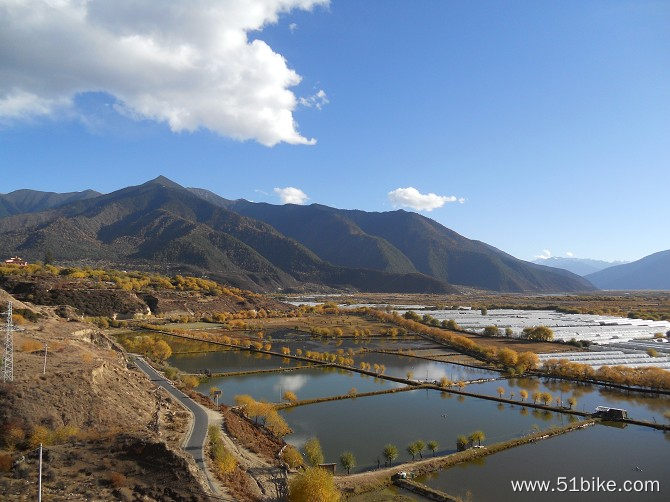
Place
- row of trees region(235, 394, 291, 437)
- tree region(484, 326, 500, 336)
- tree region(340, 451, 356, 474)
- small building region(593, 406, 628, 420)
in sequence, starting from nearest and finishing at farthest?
tree region(340, 451, 356, 474)
row of trees region(235, 394, 291, 437)
small building region(593, 406, 628, 420)
tree region(484, 326, 500, 336)

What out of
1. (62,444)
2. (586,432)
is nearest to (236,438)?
(62,444)

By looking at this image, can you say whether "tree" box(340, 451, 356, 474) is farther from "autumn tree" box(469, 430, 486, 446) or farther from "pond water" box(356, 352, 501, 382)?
"pond water" box(356, 352, 501, 382)

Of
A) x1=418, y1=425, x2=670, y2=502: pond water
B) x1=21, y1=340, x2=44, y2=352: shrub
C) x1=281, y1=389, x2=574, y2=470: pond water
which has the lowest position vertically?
x1=281, y1=389, x2=574, y2=470: pond water

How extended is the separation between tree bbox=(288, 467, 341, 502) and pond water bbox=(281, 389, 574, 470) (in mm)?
8234

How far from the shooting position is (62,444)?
22641 millimetres

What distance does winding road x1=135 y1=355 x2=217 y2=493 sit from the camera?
2501 cm

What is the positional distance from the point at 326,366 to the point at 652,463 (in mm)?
38638

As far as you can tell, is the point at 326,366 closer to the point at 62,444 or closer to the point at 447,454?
the point at 447,454

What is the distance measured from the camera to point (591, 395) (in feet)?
166

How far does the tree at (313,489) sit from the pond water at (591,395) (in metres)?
32.9

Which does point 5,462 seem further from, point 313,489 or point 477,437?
point 477,437

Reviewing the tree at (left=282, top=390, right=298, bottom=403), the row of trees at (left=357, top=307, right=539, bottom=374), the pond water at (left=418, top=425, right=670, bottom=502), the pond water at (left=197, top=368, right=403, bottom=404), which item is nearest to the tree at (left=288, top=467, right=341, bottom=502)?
the pond water at (left=418, top=425, right=670, bottom=502)

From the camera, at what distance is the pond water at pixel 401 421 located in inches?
1320

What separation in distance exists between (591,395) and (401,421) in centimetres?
2588
